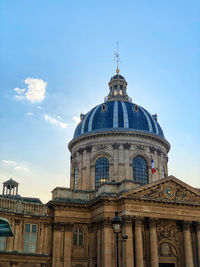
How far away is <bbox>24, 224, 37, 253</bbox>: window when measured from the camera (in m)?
38.9

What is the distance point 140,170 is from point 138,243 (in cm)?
1441

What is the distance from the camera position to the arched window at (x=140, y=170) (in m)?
48.8

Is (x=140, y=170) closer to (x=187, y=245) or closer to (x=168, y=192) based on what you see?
(x=168, y=192)

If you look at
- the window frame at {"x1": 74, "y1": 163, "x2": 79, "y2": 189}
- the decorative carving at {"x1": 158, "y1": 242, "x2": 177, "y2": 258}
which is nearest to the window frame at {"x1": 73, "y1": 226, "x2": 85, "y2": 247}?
the decorative carving at {"x1": 158, "y1": 242, "x2": 177, "y2": 258}

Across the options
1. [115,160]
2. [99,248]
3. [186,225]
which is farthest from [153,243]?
[115,160]

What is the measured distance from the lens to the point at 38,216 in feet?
131

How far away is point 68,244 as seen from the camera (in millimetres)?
39375

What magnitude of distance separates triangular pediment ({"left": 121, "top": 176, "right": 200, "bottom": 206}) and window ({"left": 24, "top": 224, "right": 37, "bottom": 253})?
10.7 meters

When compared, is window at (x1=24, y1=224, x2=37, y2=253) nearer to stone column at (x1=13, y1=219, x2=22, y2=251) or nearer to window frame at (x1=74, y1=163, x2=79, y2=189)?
stone column at (x1=13, y1=219, x2=22, y2=251)

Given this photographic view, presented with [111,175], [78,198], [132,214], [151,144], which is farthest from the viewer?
[151,144]

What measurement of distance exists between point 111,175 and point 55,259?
1365 cm

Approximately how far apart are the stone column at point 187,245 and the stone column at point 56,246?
13.3 m

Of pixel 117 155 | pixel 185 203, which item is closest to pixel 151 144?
pixel 117 155

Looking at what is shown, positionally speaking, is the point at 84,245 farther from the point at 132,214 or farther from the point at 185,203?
the point at 185,203
